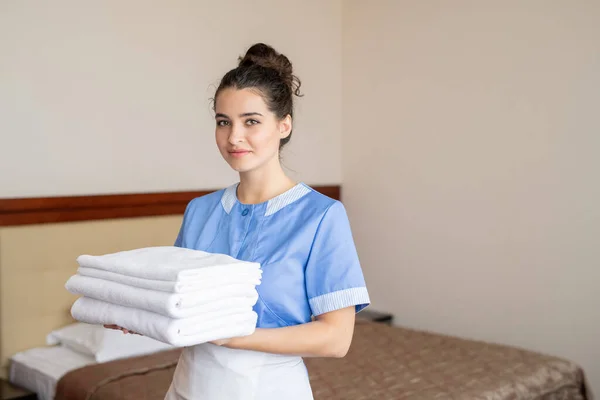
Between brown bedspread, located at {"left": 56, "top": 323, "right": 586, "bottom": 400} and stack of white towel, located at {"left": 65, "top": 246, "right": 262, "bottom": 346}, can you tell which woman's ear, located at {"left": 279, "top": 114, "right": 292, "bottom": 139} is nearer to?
stack of white towel, located at {"left": 65, "top": 246, "right": 262, "bottom": 346}

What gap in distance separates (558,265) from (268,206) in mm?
1952

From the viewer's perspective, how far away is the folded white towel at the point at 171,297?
3.41 feet

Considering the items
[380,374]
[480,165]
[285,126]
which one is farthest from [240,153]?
[480,165]

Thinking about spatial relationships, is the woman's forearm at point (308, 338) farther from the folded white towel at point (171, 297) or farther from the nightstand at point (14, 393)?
the nightstand at point (14, 393)

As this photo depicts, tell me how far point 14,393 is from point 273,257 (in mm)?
1567

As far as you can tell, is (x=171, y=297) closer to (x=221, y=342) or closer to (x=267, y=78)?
(x=221, y=342)

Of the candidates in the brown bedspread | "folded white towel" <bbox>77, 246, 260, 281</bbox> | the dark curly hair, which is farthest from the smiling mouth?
the brown bedspread

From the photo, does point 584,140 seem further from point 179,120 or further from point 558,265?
Result: point 179,120

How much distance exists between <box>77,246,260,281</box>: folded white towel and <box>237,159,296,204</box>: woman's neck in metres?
0.22

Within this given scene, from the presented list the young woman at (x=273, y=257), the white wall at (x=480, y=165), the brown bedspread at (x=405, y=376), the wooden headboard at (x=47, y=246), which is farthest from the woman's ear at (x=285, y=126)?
the white wall at (x=480, y=165)

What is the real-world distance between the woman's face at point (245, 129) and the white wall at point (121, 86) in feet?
5.08

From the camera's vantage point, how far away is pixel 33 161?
261cm

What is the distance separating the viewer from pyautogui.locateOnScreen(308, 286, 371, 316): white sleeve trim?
1.25 meters

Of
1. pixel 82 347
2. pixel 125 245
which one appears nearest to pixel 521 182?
pixel 125 245
